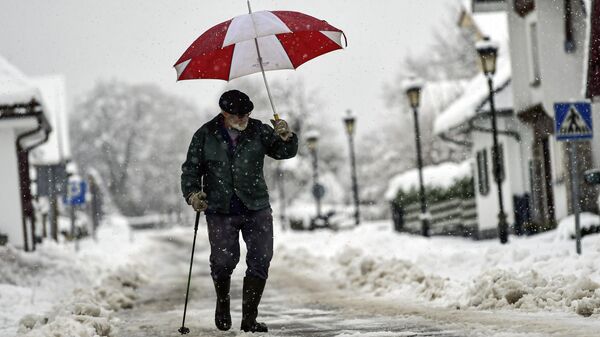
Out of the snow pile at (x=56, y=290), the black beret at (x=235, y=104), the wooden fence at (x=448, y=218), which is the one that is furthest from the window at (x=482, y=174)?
the black beret at (x=235, y=104)

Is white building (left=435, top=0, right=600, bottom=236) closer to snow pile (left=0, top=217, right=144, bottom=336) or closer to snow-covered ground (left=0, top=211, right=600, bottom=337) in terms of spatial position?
snow-covered ground (left=0, top=211, right=600, bottom=337)

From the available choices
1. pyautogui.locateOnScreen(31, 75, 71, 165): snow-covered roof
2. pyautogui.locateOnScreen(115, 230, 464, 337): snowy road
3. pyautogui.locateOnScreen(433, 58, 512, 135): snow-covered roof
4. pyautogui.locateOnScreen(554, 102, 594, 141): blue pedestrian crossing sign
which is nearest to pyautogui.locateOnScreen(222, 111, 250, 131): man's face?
pyautogui.locateOnScreen(115, 230, 464, 337): snowy road

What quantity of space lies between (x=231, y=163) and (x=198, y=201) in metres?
0.39

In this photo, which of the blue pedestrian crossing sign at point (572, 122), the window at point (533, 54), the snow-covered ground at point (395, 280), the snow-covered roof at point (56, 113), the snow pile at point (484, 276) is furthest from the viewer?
the snow-covered roof at point (56, 113)

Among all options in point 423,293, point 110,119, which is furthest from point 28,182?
point 110,119

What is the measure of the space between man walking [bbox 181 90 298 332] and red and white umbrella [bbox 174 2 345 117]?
646 mm

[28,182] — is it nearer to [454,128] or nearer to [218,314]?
[454,128]

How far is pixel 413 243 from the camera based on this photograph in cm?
2017

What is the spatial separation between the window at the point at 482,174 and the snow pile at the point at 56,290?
11.5 meters

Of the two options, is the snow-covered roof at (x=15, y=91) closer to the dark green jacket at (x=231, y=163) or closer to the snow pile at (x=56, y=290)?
the snow pile at (x=56, y=290)

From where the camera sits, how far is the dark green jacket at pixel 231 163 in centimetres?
780

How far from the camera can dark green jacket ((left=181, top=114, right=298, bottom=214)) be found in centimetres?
780

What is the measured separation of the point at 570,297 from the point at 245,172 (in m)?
3.22

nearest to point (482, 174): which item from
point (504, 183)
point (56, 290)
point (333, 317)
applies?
point (504, 183)
